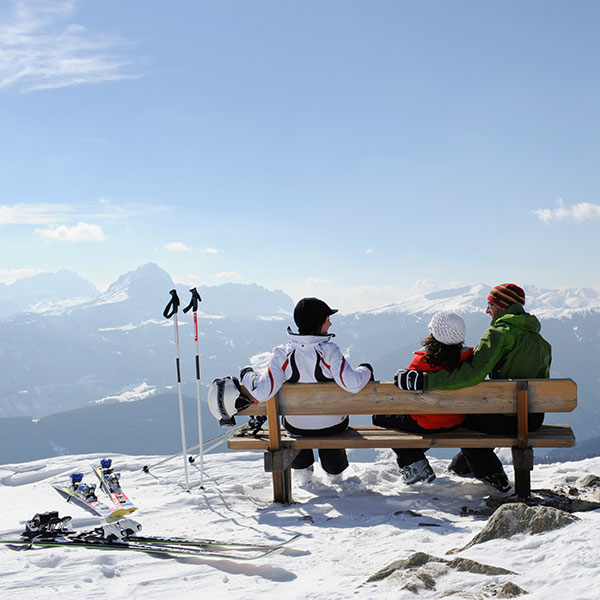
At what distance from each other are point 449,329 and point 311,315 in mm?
1515

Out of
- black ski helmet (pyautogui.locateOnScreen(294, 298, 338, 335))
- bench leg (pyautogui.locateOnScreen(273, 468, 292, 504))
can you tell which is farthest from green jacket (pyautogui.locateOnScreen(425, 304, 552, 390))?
bench leg (pyautogui.locateOnScreen(273, 468, 292, 504))

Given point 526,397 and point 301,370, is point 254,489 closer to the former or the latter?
point 301,370

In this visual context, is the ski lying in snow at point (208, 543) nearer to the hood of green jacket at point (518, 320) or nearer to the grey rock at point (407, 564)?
the grey rock at point (407, 564)

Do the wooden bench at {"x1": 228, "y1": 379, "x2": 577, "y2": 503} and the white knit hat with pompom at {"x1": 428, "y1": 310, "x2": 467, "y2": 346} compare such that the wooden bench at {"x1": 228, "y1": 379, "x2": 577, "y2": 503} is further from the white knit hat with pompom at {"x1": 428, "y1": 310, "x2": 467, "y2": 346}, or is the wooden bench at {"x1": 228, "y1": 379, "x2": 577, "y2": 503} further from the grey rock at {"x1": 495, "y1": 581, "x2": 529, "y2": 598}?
the grey rock at {"x1": 495, "y1": 581, "x2": 529, "y2": 598}

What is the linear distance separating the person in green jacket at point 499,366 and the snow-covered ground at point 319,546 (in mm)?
423

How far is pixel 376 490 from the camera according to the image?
271 inches

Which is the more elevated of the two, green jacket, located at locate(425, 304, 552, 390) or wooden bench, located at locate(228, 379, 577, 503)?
green jacket, located at locate(425, 304, 552, 390)

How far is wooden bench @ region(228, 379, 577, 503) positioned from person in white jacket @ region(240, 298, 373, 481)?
0.40 feet

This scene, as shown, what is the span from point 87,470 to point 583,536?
9.23m

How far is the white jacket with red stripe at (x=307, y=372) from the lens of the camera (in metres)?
5.94

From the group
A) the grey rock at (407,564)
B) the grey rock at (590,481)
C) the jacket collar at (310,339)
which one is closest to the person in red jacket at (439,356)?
the jacket collar at (310,339)

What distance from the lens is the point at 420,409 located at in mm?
5918

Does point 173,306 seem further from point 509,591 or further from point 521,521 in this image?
point 509,591

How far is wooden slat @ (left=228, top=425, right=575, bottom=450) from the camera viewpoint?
580 centimetres
